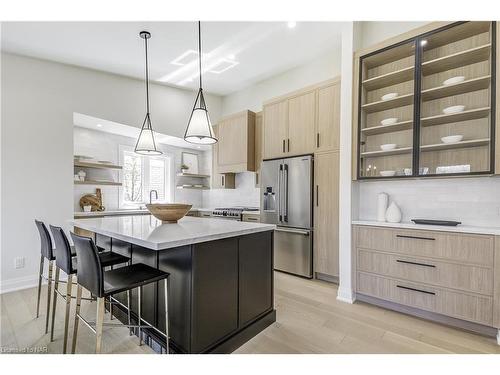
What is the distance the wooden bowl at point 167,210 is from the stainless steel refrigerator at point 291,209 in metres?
1.74

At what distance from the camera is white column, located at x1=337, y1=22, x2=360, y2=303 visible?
2879 mm

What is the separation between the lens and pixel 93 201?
4.27 meters

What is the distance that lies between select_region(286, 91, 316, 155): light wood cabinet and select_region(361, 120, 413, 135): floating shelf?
76cm

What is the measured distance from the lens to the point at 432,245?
236 cm

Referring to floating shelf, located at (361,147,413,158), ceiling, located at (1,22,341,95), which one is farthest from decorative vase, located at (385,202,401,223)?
ceiling, located at (1,22,341,95)

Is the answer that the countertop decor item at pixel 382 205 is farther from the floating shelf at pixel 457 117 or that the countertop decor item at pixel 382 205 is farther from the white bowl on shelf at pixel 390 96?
the white bowl on shelf at pixel 390 96

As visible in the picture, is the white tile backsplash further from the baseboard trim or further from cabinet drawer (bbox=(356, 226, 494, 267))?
the baseboard trim

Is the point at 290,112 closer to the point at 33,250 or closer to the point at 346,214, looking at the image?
the point at 346,214

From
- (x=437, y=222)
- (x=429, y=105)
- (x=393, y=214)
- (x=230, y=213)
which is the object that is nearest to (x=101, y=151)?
(x=230, y=213)

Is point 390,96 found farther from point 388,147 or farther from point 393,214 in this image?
point 393,214

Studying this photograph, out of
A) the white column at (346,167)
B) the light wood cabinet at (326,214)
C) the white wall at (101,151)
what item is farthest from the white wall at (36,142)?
the white column at (346,167)

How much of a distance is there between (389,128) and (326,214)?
125 centimetres

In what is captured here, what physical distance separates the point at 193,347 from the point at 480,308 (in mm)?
2326
